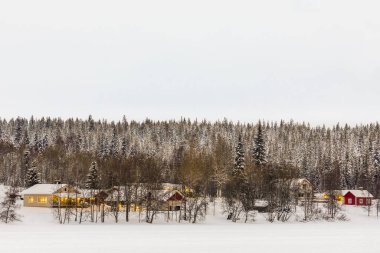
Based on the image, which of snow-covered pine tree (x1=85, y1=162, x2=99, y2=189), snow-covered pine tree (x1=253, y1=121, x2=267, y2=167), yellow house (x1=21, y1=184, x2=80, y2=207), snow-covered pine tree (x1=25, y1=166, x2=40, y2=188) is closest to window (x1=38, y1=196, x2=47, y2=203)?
yellow house (x1=21, y1=184, x2=80, y2=207)

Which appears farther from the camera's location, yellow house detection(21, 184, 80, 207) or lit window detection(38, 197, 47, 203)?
lit window detection(38, 197, 47, 203)

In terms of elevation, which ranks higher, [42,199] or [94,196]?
[94,196]

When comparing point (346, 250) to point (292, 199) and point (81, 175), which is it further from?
point (81, 175)

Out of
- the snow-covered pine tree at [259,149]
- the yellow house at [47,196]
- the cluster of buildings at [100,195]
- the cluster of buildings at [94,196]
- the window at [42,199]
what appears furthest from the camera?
the snow-covered pine tree at [259,149]

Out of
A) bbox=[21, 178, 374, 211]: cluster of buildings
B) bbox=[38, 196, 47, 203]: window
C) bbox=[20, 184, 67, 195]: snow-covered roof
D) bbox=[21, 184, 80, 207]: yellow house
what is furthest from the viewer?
bbox=[38, 196, 47, 203]: window

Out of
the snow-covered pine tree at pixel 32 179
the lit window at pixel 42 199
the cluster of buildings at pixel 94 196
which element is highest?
the snow-covered pine tree at pixel 32 179

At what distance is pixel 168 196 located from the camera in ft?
330

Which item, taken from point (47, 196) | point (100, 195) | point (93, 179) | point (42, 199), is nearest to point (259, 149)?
point (93, 179)

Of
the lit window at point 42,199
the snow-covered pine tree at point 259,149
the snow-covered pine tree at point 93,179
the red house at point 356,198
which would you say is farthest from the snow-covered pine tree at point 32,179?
the red house at point 356,198

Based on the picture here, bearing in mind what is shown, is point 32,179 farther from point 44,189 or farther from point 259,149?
point 259,149

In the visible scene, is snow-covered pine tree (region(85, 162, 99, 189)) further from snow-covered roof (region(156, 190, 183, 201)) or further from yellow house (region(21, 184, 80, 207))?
snow-covered roof (region(156, 190, 183, 201))

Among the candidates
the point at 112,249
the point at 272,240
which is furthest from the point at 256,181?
the point at 112,249

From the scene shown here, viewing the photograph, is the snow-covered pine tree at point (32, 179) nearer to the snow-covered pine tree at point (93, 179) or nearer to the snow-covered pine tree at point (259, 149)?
the snow-covered pine tree at point (93, 179)

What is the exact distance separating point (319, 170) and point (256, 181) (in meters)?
78.5
